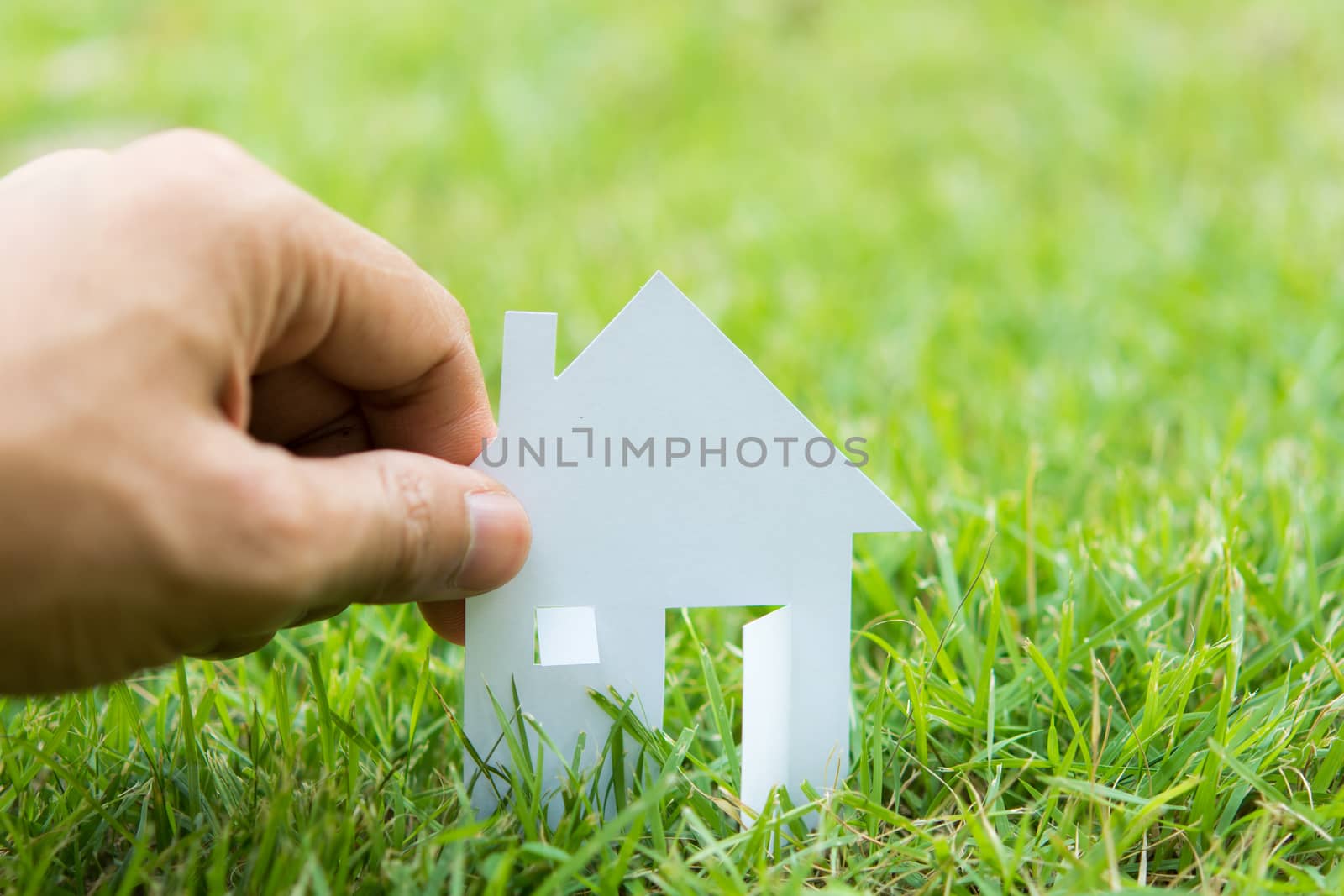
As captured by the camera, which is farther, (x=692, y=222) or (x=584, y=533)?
(x=692, y=222)

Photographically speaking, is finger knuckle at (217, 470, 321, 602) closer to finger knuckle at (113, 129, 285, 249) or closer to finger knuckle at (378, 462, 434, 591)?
finger knuckle at (378, 462, 434, 591)

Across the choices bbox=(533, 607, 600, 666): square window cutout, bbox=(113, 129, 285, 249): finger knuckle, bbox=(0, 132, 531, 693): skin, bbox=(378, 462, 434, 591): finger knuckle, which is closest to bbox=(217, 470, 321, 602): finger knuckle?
bbox=(0, 132, 531, 693): skin

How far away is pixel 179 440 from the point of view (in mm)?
915

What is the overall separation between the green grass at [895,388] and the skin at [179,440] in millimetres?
280

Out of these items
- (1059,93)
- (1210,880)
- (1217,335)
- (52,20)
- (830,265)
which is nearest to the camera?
(1210,880)

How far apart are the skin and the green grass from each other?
28cm

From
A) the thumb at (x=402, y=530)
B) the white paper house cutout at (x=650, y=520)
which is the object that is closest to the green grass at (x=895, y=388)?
the white paper house cutout at (x=650, y=520)

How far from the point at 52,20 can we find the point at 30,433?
18.7 ft

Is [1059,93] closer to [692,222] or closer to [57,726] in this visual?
[692,222]

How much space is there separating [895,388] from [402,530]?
1.83 meters

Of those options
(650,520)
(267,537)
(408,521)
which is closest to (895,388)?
(650,520)

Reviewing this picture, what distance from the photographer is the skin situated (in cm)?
88

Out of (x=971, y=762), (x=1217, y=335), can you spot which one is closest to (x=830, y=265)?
(x=1217, y=335)

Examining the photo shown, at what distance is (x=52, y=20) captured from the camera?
5.40 metres
